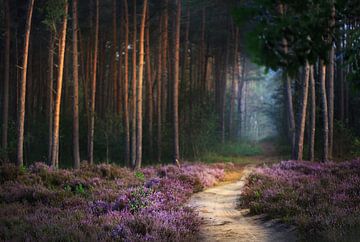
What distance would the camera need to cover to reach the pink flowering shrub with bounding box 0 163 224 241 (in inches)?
327

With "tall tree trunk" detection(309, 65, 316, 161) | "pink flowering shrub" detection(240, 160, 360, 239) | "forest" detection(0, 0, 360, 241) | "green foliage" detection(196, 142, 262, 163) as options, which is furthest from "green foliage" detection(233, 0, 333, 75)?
"green foliage" detection(196, 142, 262, 163)

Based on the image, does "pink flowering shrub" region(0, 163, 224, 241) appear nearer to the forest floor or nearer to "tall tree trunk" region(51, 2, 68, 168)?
the forest floor

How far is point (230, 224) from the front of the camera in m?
10.2

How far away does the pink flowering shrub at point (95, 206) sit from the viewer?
27.3 feet

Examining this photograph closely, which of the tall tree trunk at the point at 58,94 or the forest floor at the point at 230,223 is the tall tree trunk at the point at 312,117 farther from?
the tall tree trunk at the point at 58,94

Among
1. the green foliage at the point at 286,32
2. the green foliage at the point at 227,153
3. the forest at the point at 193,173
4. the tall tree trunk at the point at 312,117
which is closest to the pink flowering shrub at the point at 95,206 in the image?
the forest at the point at 193,173

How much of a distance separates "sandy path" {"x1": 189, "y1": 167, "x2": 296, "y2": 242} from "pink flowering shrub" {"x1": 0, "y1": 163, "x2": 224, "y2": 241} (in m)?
0.43

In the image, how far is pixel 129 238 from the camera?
25.4 ft

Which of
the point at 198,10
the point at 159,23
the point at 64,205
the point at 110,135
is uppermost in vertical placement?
the point at 198,10

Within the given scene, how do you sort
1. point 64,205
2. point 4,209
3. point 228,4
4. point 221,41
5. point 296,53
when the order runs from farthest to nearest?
point 221,41 → point 228,4 → point 64,205 → point 4,209 → point 296,53

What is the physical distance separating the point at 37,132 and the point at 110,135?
628cm

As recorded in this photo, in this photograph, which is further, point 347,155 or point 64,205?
point 347,155

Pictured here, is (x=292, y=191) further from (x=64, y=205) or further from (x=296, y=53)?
(x=296, y=53)

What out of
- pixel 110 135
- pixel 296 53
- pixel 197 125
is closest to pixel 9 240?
pixel 296 53
